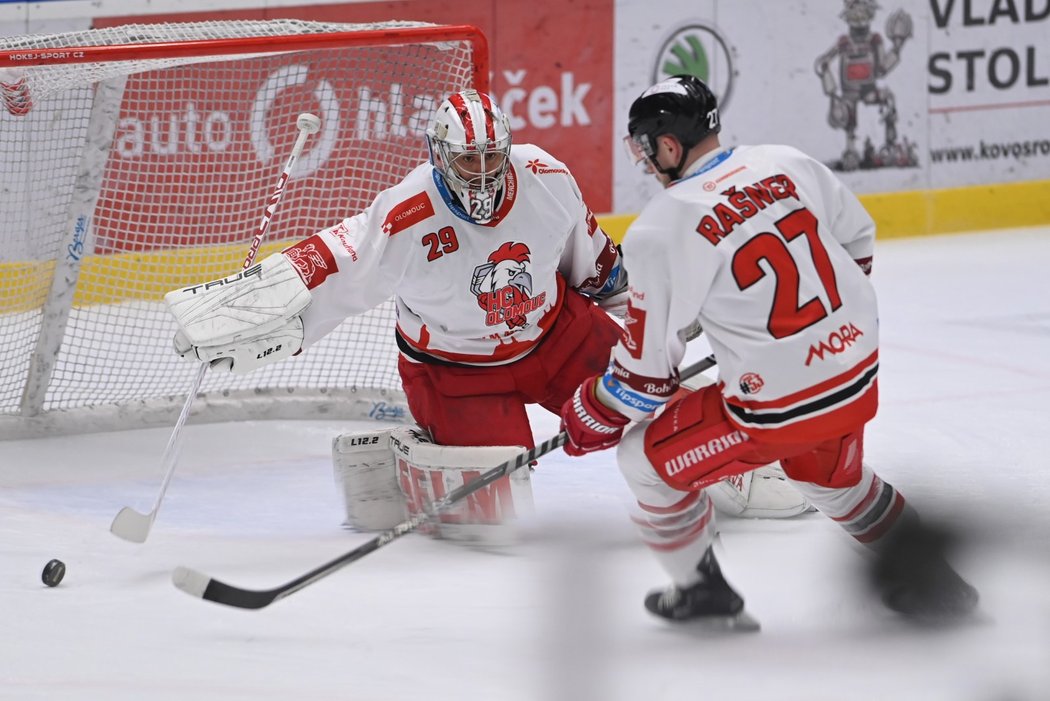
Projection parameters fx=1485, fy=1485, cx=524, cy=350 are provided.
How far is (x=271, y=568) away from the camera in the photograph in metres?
3.01

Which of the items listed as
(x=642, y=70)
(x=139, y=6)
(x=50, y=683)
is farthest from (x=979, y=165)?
(x=50, y=683)

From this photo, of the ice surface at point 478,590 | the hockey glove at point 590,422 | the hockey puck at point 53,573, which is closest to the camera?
the ice surface at point 478,590

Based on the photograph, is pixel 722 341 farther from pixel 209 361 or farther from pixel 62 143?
pixel 62 143

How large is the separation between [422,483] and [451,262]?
0.48 m

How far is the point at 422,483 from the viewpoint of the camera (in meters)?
3.17

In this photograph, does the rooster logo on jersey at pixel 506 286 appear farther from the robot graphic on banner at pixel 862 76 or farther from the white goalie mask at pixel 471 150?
the robot graphic on banner at pixel 862 76

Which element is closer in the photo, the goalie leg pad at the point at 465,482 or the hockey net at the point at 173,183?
the goalie leg pad at the point at 465,482

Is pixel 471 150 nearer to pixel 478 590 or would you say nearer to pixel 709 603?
pixel 478 590

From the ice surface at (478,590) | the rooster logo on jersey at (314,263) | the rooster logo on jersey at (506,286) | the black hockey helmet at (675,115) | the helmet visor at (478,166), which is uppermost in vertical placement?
the black hockey helmet at (675,115)

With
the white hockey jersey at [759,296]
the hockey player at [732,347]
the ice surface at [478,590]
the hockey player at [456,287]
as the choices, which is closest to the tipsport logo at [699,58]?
the ice surface at [478,590]

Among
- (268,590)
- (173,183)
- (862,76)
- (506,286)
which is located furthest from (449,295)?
(862,76)

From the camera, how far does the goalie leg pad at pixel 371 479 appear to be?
3277mm

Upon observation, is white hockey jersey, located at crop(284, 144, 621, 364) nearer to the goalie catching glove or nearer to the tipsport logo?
the goalie catching glove

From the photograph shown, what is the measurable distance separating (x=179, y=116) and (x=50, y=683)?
8.85ft
